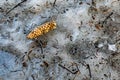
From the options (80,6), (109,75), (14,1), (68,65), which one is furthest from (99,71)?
(14,1)

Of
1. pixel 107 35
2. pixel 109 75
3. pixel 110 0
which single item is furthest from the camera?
pixel 110 0

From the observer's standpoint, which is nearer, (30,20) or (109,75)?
(109,75)

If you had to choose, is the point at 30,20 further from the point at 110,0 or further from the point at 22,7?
the point at 110,0

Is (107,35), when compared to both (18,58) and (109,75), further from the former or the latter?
(18,58)

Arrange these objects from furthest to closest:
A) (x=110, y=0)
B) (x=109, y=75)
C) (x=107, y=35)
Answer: (x=110, y=0), (x=107, y=35), (x=109, y=75)

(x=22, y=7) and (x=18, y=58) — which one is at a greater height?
(x=22, y=7)

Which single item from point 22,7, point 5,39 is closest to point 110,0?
point 22,7
